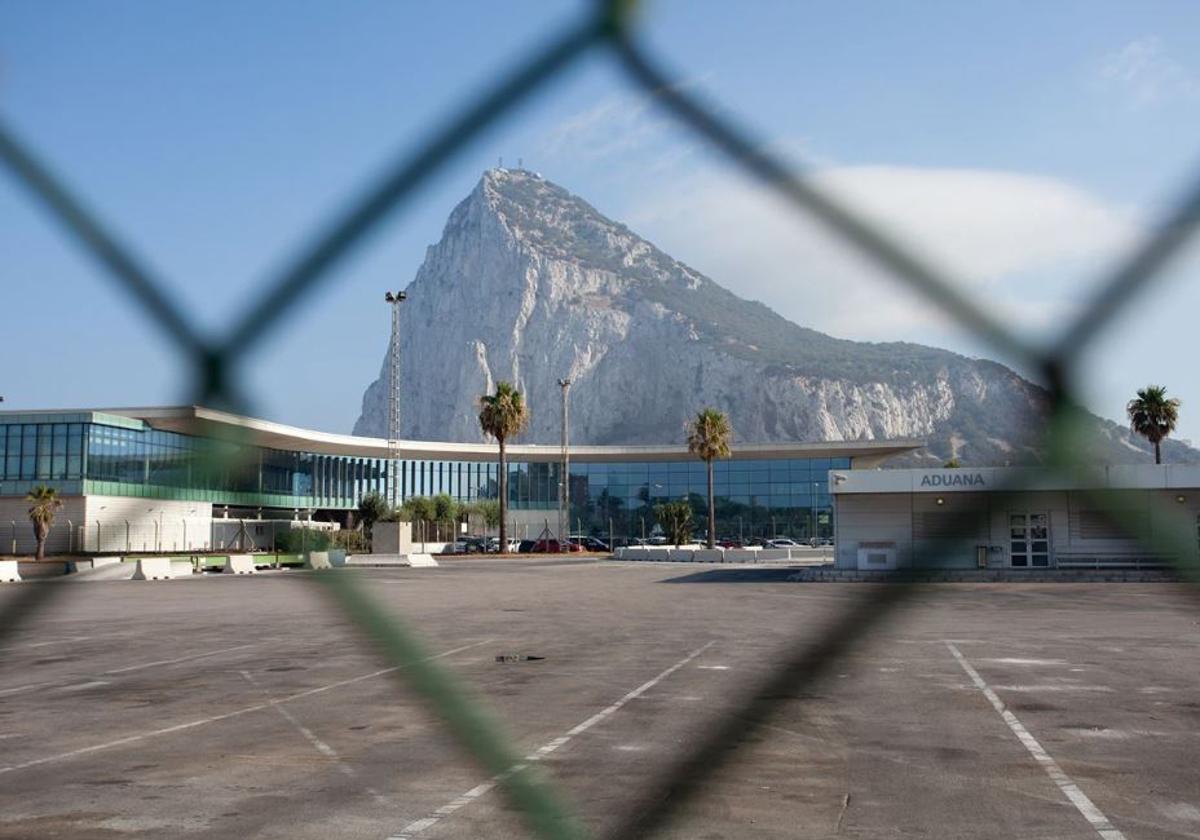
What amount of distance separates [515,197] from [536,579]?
3854 centimetres

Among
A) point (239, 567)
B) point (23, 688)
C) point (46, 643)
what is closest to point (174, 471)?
point (23, 688)

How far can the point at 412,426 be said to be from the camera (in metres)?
4.48

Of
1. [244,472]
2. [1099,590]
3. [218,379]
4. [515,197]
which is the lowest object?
[1099,590]

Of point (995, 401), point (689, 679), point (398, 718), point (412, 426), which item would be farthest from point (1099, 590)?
point (995, 401)

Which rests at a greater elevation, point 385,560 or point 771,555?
point 385,560

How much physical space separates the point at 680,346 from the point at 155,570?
149 feet

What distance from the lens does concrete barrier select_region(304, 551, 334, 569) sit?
109 inches

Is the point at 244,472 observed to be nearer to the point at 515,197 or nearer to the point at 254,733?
the point at 515,197

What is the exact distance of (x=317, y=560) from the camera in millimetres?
2924

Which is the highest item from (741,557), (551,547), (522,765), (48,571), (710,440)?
(710,440)

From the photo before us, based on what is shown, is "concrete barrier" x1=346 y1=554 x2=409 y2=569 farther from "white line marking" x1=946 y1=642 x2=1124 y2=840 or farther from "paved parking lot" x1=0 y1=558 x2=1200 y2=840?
"white line marking" x1=946 y1=642 x2=1124 y2=840

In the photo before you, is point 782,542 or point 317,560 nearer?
point 317,560

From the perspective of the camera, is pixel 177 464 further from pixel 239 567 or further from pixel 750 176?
pixel 239 567

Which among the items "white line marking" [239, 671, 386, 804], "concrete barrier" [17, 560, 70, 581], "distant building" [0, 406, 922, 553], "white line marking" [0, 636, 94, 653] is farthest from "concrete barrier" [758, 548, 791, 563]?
"concrete barrier" [17, 560, 70, 581]
